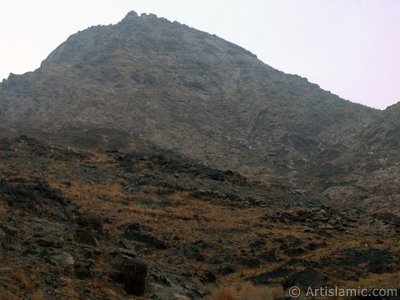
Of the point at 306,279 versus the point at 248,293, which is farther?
the point at 306,279

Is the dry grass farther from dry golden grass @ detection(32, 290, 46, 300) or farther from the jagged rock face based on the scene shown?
the jagged rock face

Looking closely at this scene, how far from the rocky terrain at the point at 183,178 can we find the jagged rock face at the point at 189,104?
30cm

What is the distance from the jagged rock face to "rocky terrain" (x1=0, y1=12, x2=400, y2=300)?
0.30 meters

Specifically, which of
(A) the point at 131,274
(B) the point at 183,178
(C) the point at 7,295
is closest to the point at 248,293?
(A) the point at 131,274

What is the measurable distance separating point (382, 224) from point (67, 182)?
60.8 feet

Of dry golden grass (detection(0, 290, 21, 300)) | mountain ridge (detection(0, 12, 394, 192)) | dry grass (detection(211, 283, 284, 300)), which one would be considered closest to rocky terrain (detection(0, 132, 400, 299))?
dry golden grass (detection(0, 290, 21, 300))

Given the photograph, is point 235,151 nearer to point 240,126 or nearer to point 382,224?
point 240,126

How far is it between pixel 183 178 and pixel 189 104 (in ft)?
122

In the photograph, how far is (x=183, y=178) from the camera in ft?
119

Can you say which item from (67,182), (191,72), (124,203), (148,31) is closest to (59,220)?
(124,203)

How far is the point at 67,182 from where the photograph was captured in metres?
29.5

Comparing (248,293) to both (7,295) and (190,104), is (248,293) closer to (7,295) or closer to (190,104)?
(7,295)

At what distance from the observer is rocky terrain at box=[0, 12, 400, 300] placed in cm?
1391

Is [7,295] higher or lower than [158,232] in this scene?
higher
